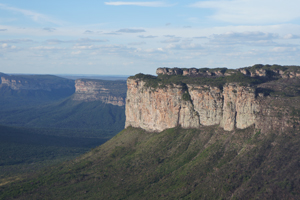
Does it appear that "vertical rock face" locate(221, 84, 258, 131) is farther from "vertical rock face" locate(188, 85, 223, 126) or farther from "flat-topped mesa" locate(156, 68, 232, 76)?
"flat-topped mesa" locate(156, 68, 232, 76)

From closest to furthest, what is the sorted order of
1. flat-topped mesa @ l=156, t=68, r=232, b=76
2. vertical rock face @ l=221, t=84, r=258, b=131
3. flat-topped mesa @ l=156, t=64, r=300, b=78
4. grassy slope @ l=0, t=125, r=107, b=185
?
vertical rock face @ l=221, t=84, r=258, b=131 → flat-topped mesa @ l=156, t=64, r=300, b=78 → flat-topped mesa @ l=156, t=68, r=232, b=76 → grassy slope @ l=0, t=125, r=107, b=185

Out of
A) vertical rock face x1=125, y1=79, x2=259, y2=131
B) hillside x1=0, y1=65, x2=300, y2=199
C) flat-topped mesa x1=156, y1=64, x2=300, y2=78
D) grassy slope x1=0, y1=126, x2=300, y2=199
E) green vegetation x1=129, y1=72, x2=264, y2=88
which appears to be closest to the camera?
Answer: grassy slope x1=0, y1=126, x2=300, y2=199

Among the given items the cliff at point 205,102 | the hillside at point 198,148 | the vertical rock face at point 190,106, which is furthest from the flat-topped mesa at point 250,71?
the vertical rock face at point 190,106

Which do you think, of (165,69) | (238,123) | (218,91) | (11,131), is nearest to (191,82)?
(218,91)

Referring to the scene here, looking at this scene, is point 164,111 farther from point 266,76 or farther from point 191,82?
point 266,76

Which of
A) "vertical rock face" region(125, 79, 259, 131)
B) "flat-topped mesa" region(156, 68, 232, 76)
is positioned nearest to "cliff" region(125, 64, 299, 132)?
"vertical rock face" region(125, 79, 259, 131)

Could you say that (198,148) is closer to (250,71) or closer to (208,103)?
(208,103)

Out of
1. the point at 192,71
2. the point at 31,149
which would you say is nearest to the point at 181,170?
the point at 192,71

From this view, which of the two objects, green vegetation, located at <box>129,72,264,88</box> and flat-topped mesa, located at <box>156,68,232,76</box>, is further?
flat-topped mesa, located at <box>156,68,232,76</box>
